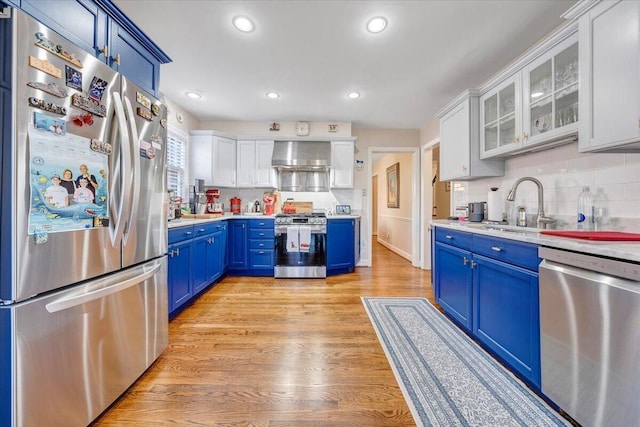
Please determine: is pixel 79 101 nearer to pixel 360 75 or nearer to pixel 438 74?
pixel 360 75

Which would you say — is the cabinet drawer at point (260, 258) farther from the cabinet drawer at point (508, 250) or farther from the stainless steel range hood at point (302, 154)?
the cabinet drawer at point (508, 250)

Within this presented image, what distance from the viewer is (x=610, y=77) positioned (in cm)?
141

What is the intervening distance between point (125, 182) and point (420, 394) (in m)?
1.99

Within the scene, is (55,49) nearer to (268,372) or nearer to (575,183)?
(268,372)

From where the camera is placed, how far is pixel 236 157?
4457 millimetres

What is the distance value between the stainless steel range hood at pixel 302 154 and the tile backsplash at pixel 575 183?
8.05ft

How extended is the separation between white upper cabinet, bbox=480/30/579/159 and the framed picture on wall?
11.4ft

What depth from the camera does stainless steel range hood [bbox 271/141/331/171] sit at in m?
4.28

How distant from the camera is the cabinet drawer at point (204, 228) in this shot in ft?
9.53

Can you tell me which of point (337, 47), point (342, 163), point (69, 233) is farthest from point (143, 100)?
point (342, 163)

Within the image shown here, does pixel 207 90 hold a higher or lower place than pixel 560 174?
higher

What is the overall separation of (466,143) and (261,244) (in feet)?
9.75

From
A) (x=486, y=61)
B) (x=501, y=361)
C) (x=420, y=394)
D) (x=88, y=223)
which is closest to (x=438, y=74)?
(x=486, y=61)

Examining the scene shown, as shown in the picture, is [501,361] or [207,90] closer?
[501,361]
